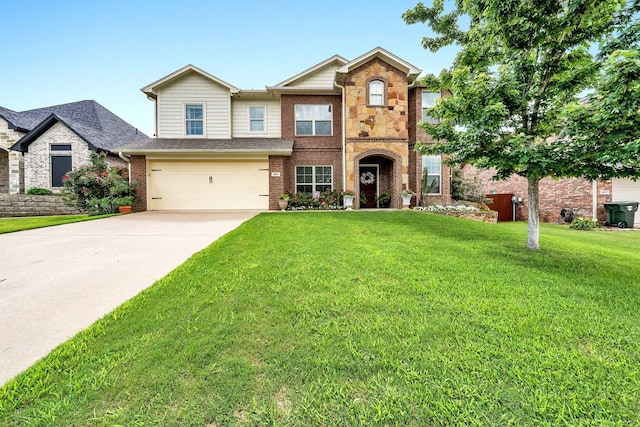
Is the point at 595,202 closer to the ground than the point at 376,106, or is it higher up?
closer to the ground

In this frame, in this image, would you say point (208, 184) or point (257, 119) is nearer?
point (208, 184)

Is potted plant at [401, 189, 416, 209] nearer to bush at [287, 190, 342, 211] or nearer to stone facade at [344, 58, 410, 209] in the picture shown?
stone facade at [344, 58, 410, 209]

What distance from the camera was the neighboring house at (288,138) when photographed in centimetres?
1202

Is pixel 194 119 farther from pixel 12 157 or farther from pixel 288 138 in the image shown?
pixel 12 157

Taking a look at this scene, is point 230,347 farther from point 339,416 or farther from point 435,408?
point 435,408

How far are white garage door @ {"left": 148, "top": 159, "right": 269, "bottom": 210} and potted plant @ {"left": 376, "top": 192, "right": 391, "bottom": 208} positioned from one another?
543 cm

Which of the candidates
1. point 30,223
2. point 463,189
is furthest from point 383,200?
point 30,223

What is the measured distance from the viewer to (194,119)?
1312cm

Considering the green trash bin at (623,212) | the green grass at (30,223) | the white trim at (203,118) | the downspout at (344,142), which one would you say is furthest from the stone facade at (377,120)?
the green grass at (30,223)

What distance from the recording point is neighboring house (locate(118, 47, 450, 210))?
12.0 meters

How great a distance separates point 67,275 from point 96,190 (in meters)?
9.98

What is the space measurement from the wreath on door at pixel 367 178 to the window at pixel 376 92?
336 centimetres

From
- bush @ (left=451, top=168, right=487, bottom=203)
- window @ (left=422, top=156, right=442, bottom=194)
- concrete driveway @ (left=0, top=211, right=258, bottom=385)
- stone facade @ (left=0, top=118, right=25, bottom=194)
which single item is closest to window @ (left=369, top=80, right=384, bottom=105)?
window @ (left=422, top=156, right=442, bottom=194)

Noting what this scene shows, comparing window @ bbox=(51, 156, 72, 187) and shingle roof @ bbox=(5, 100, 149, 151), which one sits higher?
shingle roof @ bbox=(5, 100, 149, 151)
